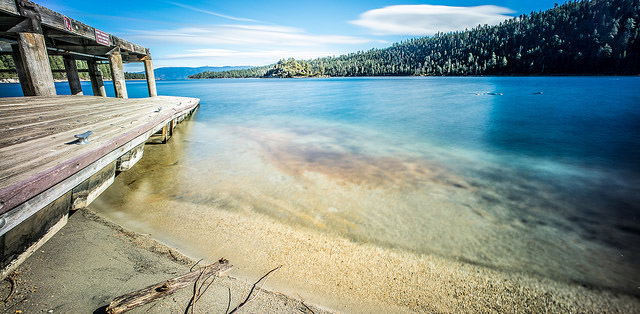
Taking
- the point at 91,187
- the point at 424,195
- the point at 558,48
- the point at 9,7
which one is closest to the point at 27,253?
the point at 91,187

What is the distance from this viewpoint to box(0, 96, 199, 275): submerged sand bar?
2.50 metres

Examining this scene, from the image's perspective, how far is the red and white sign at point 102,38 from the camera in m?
8.58

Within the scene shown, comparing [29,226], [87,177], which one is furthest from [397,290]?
[87,177]

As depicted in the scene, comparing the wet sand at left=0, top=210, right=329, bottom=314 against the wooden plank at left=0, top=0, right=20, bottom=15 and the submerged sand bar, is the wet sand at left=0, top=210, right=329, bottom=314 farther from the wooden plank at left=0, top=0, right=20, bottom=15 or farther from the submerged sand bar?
the wooden plank at left=0, top=0, right=20, bottom=15

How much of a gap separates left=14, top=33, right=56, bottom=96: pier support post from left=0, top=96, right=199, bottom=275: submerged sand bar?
0.87 meters

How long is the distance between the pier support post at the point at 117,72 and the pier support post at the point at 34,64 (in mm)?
3932

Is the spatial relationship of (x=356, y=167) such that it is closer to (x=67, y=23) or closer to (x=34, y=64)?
(x=34, y=64)

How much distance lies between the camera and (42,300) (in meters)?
2.92

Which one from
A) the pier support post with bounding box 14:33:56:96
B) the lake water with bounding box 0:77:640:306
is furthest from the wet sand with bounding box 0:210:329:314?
the pier support post with bounding box 14:33:56:96

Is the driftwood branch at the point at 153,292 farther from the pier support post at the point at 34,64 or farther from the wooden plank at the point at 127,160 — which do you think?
the pier support post at the point at 34,64

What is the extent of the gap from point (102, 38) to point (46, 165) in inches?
328

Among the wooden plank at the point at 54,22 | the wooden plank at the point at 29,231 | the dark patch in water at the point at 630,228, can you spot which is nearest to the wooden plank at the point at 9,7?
the wooden plank at the point at 54,22

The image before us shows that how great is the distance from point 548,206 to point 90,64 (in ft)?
69.2

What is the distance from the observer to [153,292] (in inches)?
119
